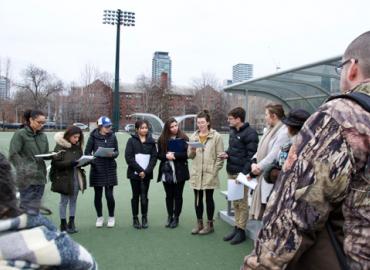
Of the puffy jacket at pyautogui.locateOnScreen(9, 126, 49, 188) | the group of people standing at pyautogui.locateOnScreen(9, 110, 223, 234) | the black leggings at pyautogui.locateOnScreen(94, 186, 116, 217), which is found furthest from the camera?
the black leggings at pyautogui.locateOnScreen(94, 186, 116, 217)

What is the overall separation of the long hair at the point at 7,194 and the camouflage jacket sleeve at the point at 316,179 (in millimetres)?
923

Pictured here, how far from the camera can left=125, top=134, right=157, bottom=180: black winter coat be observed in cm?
659

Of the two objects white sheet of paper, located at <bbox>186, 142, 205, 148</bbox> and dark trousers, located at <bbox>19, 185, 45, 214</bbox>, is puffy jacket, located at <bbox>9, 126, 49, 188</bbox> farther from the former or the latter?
dark trousers, located at <bbox>19, 185, 45, 214</bbox>

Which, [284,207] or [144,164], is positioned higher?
[284,207]

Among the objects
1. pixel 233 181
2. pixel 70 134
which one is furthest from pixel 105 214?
pixel 233 181

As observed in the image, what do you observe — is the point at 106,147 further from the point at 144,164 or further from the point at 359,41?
the point at 359,41

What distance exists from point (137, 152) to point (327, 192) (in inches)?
214

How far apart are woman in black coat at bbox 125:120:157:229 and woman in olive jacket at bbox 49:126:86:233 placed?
0.80 m

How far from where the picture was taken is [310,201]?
4.62 ft

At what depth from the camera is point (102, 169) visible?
6.46 metres

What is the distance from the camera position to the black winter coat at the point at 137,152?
21.6ft

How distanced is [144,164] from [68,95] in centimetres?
6668

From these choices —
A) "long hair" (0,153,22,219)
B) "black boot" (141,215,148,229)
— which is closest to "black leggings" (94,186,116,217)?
"black boot" (141,215,148,229)

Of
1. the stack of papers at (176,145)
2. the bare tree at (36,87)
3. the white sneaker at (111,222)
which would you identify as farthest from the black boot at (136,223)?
the bare tree at (36,87)
